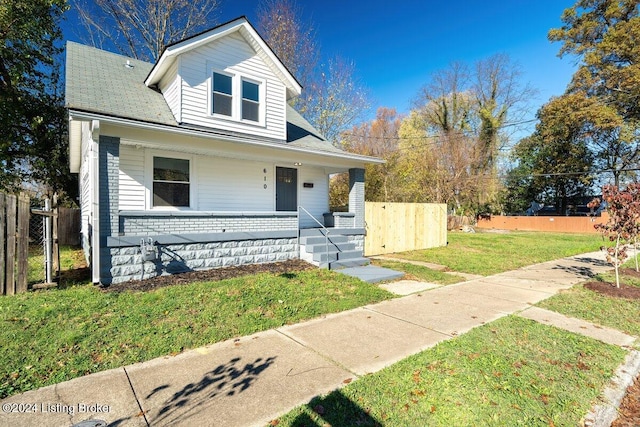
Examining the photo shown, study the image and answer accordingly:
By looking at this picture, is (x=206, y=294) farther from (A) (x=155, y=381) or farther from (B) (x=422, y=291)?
(B) (x=422, y=291)

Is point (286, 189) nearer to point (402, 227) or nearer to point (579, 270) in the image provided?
point (402, 227)

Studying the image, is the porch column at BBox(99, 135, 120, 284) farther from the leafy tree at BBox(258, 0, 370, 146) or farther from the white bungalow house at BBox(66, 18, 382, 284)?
the leafy tree at BBox(258, 0, 370, 146)

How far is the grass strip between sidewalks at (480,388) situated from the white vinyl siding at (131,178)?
7111 millimetres

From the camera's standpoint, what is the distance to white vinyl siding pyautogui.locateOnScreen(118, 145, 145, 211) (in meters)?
7.88

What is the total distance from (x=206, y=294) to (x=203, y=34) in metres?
6.99

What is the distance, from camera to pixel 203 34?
870 centimetres

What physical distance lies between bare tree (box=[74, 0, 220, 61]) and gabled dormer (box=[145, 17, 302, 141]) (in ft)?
39.9

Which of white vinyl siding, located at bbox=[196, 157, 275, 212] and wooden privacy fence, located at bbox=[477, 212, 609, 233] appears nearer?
white vinyl siding, located at bbox=[196, 157, 275, 212]

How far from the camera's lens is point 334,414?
8.70 ft

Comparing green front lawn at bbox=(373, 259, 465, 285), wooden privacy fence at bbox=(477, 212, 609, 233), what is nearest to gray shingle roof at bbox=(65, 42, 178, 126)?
green front lawn at bbox=(373, 259, 465, 285)

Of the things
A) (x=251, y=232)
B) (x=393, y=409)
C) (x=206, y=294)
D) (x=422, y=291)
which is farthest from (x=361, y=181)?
(x=393, y=409)

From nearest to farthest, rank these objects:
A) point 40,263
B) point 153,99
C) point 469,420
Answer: point 469,420 < point 40,263 < point 153,99

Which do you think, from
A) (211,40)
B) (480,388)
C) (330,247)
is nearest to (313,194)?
(330,247)

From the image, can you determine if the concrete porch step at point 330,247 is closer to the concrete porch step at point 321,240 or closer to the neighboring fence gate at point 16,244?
the concrete porch step at point 321,240
